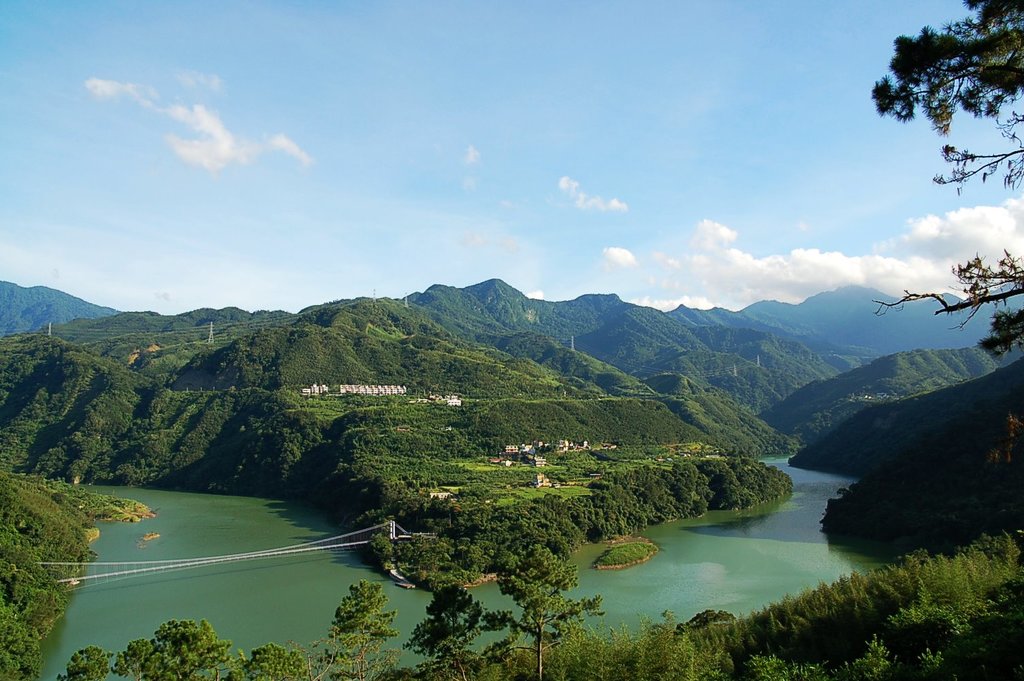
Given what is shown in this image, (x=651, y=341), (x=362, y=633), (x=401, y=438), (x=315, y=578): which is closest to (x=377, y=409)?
(x=401, y=438)

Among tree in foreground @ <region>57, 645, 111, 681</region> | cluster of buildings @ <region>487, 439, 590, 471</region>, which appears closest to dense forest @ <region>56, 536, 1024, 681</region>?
tree in foreground @ <region>57, 645, 111, 681</region>

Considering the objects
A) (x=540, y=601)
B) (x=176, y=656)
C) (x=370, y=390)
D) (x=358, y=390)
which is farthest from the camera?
(x=370, y=390)

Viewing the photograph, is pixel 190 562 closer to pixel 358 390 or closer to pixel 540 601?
pixel 540 601

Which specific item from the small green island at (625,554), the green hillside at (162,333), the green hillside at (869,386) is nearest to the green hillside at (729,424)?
the green hillside at (869,386)

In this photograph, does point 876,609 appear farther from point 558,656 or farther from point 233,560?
point 233,560

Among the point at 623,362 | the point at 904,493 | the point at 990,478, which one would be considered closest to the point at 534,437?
the point at 904,493

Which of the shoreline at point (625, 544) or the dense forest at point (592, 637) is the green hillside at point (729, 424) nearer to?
the shoreline at point (625, 544)
